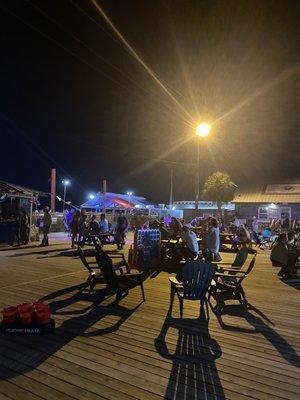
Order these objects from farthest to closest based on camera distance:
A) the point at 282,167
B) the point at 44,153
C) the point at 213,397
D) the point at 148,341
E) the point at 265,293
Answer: the point at 44,153
the point at 282,167
the point at 265,293
the point at 148,341
the point at 213,397

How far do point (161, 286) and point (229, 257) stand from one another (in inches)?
247

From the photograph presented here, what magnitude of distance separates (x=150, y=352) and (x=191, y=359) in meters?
0.53

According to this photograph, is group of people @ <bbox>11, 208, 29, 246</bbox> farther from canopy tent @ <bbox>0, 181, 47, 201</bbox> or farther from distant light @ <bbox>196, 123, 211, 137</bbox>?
distant light @ <bbox>196, 123, 211, 137</bbox>

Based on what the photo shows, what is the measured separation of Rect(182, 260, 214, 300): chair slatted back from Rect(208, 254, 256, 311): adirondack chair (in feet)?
2.41

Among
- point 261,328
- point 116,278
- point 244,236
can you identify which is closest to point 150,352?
point 261,328

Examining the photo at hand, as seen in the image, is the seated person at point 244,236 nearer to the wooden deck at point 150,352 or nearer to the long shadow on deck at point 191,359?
the wooden deck at point 150,352

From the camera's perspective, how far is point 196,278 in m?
6.03

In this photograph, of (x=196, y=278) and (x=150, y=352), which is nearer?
(x=150, y=352)

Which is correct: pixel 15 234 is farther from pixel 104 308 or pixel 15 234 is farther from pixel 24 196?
pixel 104 308

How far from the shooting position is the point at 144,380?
373 cm

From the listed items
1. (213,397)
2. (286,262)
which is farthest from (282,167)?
(213,397)

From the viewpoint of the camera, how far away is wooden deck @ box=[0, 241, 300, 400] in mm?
3568

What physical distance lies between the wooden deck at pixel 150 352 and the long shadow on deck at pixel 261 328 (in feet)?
0.04

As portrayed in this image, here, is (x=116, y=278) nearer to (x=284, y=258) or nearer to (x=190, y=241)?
(x=190, y=241)
